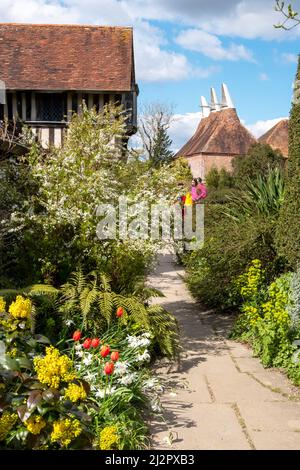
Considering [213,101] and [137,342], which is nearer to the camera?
[137,342]

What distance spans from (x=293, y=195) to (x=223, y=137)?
36270 mm

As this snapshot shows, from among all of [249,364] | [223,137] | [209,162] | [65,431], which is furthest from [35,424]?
[223,137]

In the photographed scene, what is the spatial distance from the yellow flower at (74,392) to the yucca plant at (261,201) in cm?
508

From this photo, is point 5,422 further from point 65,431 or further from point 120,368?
point 120,368

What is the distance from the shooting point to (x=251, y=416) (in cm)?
407

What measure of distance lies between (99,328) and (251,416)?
1646mm

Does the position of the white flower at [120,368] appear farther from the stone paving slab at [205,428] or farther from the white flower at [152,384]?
the stone paving slab at [205,428]

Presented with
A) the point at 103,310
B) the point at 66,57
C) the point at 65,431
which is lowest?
the point at 65,431

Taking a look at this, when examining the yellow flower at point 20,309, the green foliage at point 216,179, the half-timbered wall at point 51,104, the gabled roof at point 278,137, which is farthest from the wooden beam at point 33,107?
the gabled roof at point 278,137

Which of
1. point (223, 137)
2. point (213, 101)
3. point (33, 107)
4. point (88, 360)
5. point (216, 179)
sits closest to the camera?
point (88, 360)

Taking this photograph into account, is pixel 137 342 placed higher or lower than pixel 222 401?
higher

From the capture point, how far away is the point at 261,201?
7570 mm

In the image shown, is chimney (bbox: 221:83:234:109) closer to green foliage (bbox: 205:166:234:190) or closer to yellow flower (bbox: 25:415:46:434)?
green foliage (bbox: 205:166:234:190)
